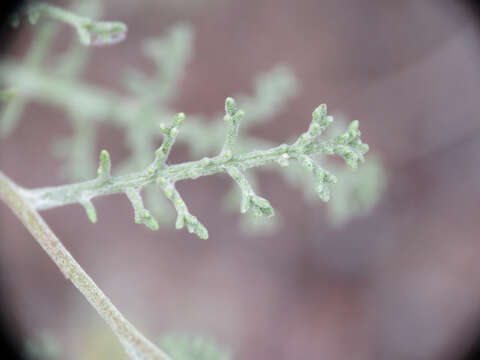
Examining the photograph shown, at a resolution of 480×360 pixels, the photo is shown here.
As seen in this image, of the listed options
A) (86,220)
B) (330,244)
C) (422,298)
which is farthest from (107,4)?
(422,298)

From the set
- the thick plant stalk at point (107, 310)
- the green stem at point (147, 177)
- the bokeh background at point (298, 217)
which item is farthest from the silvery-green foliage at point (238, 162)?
the bokeh background at point (298, 217)

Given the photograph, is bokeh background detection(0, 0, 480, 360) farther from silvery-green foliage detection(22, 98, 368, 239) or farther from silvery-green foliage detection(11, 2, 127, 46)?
silvery-green foliage detection(22, 98, 368, 239)

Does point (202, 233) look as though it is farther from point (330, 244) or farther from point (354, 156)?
point (330, 244)

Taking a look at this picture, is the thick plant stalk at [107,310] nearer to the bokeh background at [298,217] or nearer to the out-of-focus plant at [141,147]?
the out-of-focus plant at [141,147]

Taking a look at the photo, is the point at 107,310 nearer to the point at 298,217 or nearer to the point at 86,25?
the point at 86,25

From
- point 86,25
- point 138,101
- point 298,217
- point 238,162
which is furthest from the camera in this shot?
point 298,217

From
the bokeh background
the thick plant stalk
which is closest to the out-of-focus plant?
the thick plant stalk

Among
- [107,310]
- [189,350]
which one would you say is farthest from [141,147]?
[107,310]
